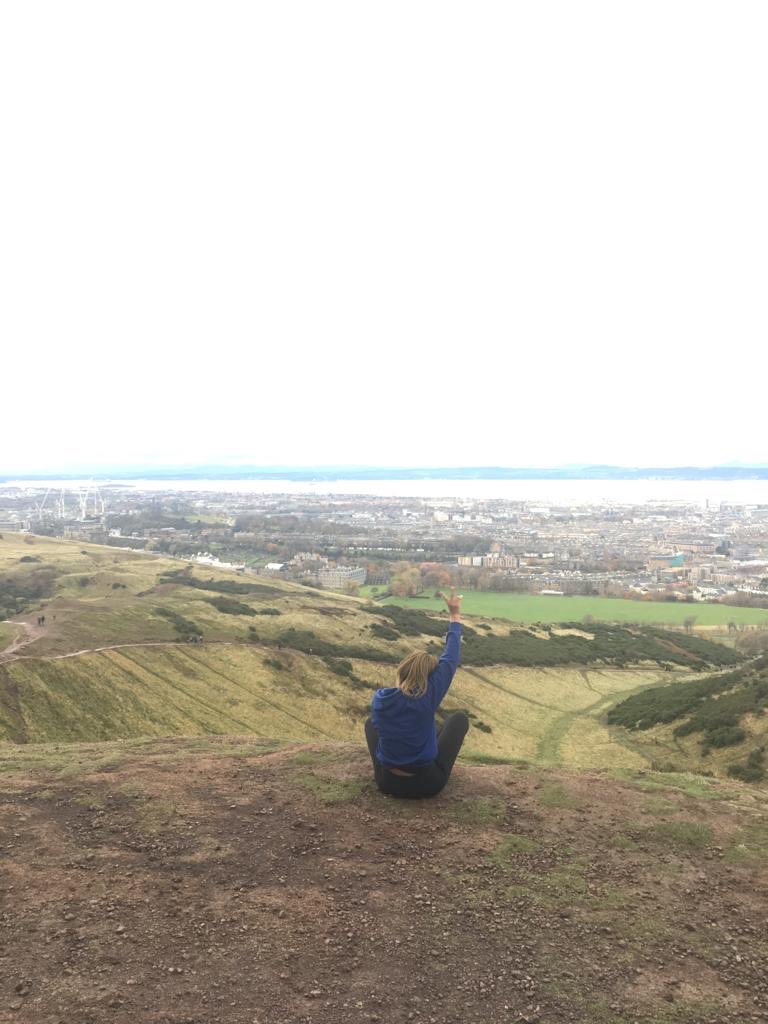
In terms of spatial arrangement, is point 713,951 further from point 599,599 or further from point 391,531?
point 391,531

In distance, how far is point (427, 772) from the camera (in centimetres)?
1015

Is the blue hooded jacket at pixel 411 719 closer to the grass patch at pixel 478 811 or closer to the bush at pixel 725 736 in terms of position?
the grass patch at pixel 478 811

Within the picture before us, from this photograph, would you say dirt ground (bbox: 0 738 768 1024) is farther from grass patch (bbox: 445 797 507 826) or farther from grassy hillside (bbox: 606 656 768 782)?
grassy hillside (bbox: 606 656 768 782)

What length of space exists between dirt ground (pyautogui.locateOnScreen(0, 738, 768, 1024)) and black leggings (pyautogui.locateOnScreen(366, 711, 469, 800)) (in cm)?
21

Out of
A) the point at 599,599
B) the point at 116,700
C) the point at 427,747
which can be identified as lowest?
the point at 599,599

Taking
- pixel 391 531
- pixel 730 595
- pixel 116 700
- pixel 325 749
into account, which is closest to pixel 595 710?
pixel 116 700

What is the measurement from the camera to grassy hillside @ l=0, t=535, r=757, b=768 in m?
33.5

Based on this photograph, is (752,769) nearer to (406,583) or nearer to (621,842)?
(621,842)

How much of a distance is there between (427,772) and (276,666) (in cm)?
3961

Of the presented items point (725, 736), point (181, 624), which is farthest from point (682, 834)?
point (181, 624)

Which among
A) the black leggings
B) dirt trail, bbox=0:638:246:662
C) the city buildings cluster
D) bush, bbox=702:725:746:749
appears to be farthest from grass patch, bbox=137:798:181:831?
the city buildings cluster

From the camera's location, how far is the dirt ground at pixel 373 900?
248 inches

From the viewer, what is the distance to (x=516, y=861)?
8875 millimetres

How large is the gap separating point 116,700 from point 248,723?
23.9 feet
